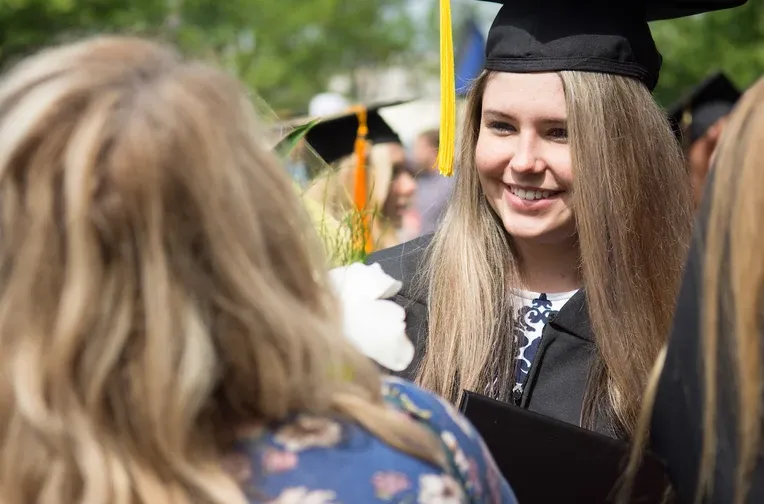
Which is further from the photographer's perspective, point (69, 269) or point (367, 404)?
point (367, 404)

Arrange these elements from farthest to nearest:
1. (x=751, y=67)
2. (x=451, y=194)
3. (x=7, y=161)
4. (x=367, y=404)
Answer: (x=751, y=67), (x=451, y=194), (x=367, y=404), (x=7, y=161)

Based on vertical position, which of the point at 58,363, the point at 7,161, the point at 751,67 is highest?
the point at 751,67

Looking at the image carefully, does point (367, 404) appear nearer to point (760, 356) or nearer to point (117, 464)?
point (117, 464)

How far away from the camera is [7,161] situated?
1.37m

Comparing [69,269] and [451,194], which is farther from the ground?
[451,194]

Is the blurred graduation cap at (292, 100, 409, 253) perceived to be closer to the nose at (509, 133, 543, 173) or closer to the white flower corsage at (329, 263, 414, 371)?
the nose at (509, 133, 543, 173)

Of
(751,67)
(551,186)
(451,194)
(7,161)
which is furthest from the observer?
(751,67)

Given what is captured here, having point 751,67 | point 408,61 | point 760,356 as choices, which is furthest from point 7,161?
point 408,61

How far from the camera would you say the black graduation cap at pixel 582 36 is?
2.75 metres

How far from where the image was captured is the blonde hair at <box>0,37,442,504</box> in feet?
4.46

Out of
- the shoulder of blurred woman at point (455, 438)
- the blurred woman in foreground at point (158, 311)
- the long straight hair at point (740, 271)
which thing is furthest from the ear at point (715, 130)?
the blurred woman in foreground at point (158, 311)

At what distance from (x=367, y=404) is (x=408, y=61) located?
33.1 meters

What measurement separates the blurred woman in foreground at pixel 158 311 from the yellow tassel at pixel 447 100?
164 centimetres

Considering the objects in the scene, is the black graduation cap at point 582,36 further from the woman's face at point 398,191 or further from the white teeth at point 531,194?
the woman's face at point 398,191
